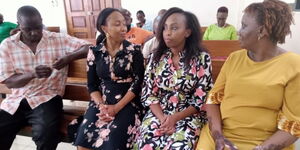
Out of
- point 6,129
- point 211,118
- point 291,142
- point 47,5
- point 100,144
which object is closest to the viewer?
point 291,142

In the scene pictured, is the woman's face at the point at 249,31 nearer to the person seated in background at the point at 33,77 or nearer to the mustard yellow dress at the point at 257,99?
the mustard yellow dress at the point at 257,99

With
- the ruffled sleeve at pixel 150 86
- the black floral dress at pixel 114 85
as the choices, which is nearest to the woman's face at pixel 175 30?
the ruffled sleeve at pixel 150 86

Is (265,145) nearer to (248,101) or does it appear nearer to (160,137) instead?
(248,101)

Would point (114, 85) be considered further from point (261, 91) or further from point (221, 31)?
point (221, 31)

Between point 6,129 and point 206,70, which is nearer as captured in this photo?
point 206,70

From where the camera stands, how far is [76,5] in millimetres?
7473

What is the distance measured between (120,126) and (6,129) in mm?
929

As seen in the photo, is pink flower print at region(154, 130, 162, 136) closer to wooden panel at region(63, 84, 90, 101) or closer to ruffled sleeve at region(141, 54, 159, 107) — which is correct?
ruffled sleeve at region(141, 54, 159, 107)

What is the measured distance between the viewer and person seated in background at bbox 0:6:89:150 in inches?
71.1

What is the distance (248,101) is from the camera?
128 cm

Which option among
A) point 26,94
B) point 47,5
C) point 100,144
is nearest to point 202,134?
point 100,144

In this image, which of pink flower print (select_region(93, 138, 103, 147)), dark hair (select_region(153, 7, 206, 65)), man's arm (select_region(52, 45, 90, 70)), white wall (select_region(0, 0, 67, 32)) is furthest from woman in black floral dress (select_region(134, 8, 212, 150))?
white wall (select_region(0, 0, 67, 32))

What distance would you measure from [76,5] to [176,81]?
6739 mm

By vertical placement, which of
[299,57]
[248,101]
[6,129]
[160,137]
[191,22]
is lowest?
[6,129]
